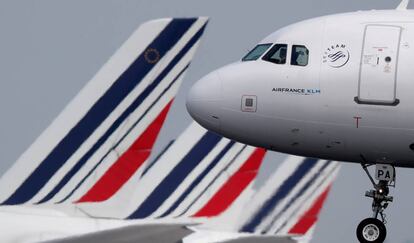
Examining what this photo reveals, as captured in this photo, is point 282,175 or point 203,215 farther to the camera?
point 282,175

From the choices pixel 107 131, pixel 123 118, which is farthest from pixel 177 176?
pixel 107 131

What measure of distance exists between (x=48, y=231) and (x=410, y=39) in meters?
10.0

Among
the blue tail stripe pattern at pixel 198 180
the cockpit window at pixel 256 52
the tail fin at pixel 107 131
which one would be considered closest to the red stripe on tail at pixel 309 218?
the blue tail stripe pattern at pixel 198 180

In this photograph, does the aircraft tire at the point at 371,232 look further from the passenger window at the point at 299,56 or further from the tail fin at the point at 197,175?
the tail fin at the point at 197,175

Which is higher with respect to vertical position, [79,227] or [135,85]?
[135,85]

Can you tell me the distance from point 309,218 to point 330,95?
2548 cm

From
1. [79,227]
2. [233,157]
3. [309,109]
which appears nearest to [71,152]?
[79,227]

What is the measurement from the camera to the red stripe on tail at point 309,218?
6925 cm

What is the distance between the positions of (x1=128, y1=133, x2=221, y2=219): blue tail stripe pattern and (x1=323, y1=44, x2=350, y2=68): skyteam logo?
1160 centimetres

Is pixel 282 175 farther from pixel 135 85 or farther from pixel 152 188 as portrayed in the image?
pixel 135 85

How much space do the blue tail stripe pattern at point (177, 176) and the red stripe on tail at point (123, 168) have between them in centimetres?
1100

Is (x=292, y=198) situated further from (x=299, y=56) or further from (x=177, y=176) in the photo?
(x=299, y=56)

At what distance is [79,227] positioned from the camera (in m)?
43.0

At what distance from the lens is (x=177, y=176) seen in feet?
194
